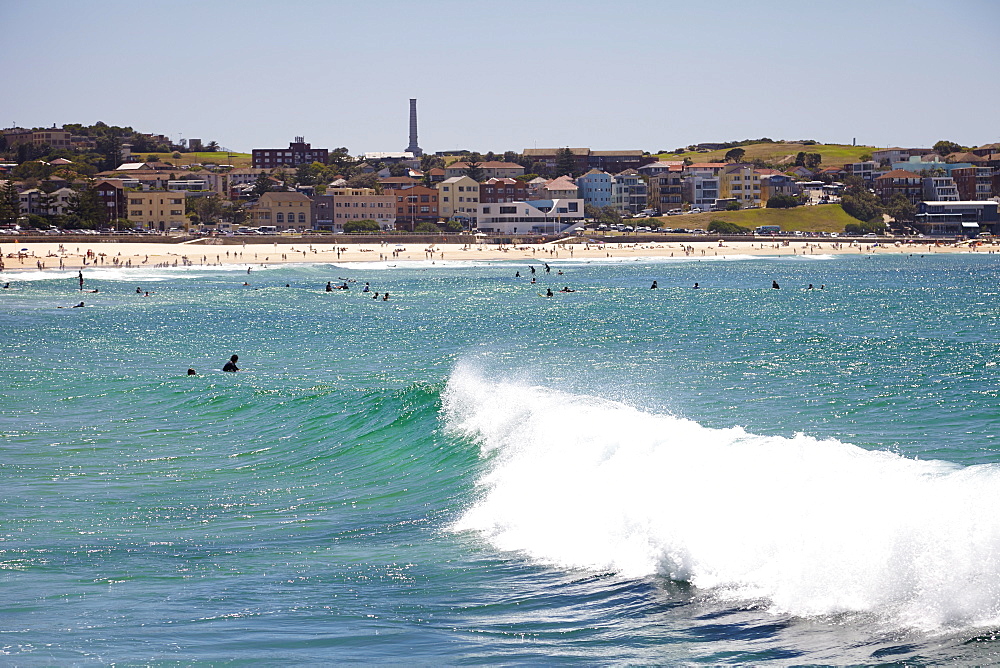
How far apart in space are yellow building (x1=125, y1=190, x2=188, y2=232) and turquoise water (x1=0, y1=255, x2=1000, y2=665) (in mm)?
132895

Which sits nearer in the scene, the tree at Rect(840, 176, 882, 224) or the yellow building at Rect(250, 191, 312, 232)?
the yellow building at Rect(250, 191, 312, 232)

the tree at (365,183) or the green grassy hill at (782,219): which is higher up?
the tree at (365,183)

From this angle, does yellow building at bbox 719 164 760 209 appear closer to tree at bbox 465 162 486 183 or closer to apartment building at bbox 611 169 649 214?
apartment building at bbox 611 169 649 214

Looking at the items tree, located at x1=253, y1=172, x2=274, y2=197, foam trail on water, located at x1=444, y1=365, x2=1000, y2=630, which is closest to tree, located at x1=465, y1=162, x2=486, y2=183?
tree, located at x1=253, y1=172, x2=274, y2=197

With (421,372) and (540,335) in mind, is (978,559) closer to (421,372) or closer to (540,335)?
(421,372)

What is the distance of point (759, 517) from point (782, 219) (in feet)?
578

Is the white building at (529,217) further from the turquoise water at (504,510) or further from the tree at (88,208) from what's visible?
the turquoise water at (504,510)

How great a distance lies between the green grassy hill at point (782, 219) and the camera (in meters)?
178

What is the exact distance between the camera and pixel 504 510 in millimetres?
14430

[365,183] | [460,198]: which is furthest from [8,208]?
[365,183]

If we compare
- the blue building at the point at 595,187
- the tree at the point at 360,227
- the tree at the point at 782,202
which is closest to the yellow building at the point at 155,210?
the tree at the point at 360,227

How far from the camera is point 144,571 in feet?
39.4

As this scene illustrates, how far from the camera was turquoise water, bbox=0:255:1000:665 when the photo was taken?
31.5ft

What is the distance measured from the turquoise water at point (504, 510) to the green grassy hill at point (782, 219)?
Answer: 147 metres
